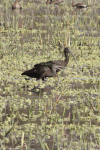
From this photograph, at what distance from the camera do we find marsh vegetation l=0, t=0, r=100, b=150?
20.9 feet

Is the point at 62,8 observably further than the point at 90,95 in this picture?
Yes

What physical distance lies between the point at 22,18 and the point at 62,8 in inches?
115

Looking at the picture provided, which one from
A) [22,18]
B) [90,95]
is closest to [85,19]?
[22,18]

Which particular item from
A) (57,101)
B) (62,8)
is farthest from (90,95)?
(62,8)

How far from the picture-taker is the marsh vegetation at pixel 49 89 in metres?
6.37

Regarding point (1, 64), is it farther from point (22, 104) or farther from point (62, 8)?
point (62, 8)

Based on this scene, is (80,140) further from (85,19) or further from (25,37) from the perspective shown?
(85,19)

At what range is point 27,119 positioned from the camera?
279 inches

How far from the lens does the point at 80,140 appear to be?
6035 mm

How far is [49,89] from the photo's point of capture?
29.5 ft

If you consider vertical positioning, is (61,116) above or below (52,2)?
below

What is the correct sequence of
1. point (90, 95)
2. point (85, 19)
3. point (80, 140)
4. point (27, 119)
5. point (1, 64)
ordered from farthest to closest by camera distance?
1. point (85, 19)
2. point (1, 64)
3. point (90, 95)
4. point (27, 119)
5. point (80, 140)

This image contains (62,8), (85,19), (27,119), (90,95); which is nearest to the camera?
(27,119)

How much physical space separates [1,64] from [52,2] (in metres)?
9.78
